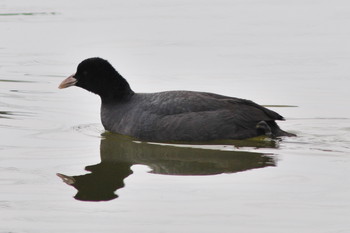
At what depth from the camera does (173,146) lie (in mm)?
9797

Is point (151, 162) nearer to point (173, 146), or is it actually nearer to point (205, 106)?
point (173, 146)

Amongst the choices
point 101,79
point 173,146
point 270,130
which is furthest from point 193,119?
point 101,79

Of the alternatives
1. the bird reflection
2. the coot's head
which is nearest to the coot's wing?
the bird reflection

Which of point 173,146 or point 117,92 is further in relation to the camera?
point 117,92

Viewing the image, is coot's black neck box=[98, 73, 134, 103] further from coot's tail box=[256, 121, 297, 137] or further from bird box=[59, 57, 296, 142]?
coot's tail box=[256, 121, 297, 137]

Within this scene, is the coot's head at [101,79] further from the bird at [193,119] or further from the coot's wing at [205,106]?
the coot's wing at [205,106]

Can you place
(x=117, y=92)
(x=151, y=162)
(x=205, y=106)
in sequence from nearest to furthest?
1. (x=151, y=162)
2. (x=205, y=106)
3. (x=117, y=92)

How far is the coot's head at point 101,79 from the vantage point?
10781 millimetres

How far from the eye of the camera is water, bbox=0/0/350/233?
280 inches

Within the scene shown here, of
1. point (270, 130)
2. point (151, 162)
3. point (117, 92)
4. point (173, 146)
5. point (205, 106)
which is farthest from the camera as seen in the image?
point (117, 92)

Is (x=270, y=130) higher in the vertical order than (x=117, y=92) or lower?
lower

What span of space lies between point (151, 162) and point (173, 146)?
2.65ft

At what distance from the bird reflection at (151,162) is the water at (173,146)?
2 cm

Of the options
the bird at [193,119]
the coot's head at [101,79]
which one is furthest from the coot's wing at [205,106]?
the coot's head at [101,79]
